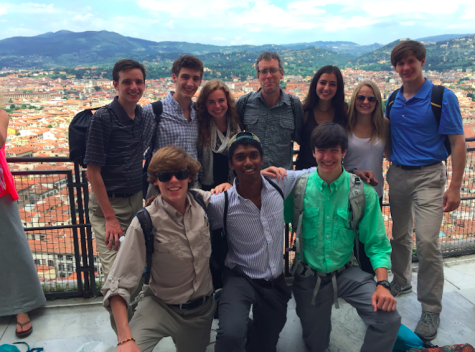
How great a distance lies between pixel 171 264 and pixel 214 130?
3.68 feet

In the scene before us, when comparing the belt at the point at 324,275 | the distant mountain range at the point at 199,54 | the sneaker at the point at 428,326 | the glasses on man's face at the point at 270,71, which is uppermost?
the distant mountain range at the point at 199,54

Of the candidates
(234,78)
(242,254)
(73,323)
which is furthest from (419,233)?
(234,78)

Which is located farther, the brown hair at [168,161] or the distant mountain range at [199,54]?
the distant mountain range at [199,54]

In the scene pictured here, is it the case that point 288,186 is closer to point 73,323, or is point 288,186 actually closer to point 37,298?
point 73,323

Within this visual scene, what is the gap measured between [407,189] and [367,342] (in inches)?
49.9

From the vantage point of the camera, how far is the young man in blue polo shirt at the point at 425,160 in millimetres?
2525

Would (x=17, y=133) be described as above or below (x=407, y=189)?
below

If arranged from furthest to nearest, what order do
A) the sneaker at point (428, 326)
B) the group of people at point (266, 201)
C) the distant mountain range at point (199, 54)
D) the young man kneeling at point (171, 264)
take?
the distant mountain range at point (199, 54)
the sneaker at point (428, 326)
the group of people at point (266, 201)
the young man kneeling at point (171, 264)

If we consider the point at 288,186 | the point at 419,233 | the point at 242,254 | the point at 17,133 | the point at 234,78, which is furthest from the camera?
the point at 234,78

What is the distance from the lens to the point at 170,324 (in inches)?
76.5

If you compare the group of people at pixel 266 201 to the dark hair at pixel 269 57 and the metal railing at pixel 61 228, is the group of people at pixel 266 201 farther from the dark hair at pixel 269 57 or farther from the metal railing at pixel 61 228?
the metal railing at pixel 61 228

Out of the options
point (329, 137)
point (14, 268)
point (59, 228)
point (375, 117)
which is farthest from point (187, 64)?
point (14, 268)

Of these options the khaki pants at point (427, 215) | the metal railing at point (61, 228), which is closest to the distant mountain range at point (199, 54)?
the metal railing at point (61, 228)

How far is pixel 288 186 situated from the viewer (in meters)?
2.27
